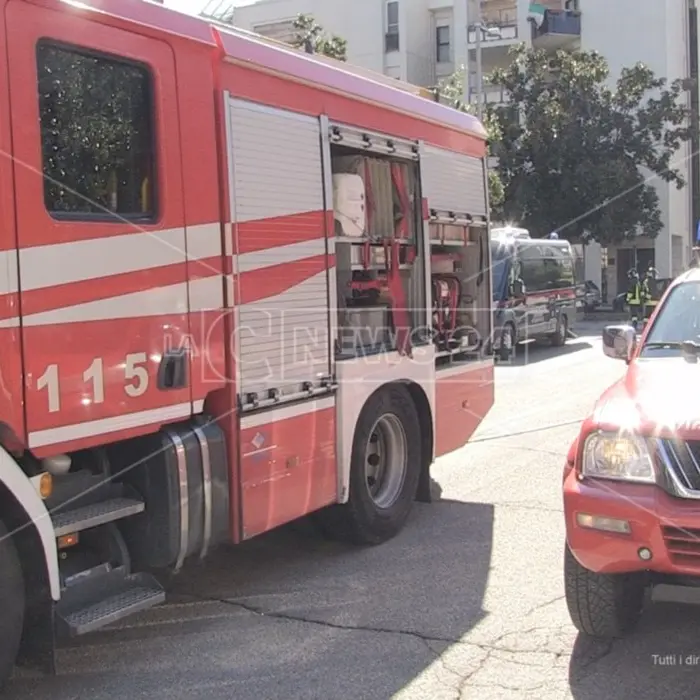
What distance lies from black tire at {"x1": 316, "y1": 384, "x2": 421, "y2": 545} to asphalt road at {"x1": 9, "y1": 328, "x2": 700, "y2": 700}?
118 millimetres

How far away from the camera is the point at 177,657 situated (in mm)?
4465

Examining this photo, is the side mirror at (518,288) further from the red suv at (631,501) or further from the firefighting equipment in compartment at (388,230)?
the red suv at (631,501)

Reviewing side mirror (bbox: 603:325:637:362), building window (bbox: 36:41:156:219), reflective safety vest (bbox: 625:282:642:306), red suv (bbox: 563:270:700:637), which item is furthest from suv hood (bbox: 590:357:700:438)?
reflective safety vest (bbox: 625:282:642:306)

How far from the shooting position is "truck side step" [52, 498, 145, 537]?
13.1 ft

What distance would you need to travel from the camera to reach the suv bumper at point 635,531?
3.90 metres

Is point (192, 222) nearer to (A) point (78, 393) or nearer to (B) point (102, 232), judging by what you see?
(B) point (102, 232)

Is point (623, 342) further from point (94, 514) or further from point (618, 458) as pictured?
point (94, 514)

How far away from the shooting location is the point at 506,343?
17.8 m

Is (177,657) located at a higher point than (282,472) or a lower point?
lower

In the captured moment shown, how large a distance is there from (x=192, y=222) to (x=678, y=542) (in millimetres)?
2672

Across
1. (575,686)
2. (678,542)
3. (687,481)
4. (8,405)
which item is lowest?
(575,686)

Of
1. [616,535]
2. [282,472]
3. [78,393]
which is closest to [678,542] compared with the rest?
[616,535]

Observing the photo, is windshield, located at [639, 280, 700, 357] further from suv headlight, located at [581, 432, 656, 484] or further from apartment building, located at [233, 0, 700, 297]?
apartment building, located at [233, 0, 700, 297]

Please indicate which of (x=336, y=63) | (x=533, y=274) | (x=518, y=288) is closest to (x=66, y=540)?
(x=336, y=63)
